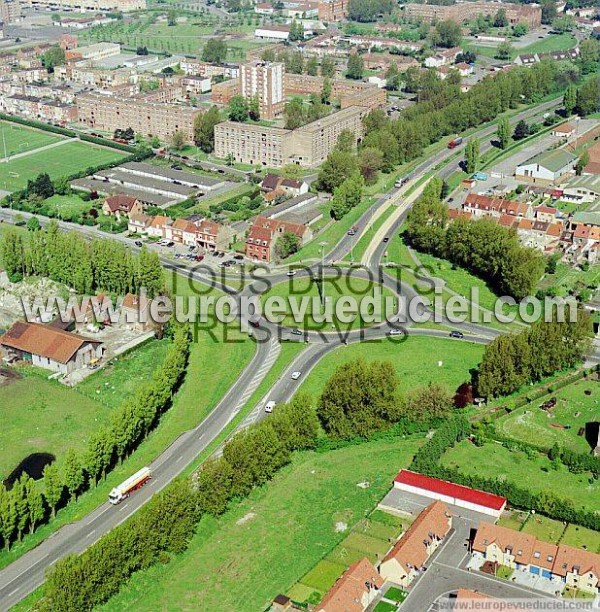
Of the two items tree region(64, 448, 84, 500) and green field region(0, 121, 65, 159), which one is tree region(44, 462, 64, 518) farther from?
green field region(0, 121, 65, 159)

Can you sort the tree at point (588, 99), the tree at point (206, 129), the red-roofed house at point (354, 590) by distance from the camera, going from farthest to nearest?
the tree at point (588, 99) < the tree at point (206, 129) < the red-roofed house at point (354, 590)

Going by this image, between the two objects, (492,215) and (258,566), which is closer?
(258,566)

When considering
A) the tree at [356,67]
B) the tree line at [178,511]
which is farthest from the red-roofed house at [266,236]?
the tree at [356,67]

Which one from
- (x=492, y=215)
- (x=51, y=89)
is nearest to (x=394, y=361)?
(x=492, y=215)

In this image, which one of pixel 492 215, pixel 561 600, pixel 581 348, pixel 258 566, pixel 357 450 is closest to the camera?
pixel 561 600

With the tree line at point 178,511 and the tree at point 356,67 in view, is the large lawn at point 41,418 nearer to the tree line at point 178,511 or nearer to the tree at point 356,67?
the tree line at point 178,511

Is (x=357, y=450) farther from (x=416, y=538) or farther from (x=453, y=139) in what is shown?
(x=453, y=139)
